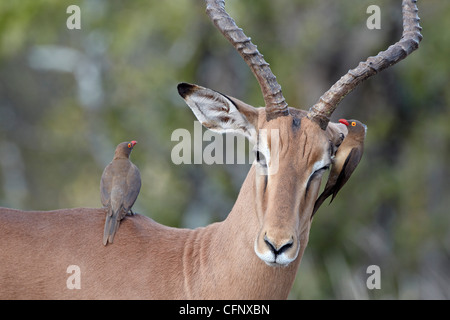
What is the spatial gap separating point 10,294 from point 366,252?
484 inches

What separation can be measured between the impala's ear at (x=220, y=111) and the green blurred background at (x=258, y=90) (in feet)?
35.4

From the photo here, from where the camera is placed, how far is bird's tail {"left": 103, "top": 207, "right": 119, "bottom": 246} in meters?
6.00

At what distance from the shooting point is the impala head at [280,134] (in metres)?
5.31

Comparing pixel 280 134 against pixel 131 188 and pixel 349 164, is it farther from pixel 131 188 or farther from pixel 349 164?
pixel 131 188

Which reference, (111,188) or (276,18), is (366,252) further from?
(111,188)

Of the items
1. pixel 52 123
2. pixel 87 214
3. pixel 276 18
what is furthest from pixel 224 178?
pixel 87 214

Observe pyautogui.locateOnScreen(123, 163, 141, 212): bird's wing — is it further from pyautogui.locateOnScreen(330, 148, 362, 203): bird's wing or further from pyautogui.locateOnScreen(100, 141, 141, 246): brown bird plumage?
pyautogui.locateOnScreen(330, 148, 362, 203): bird's wing

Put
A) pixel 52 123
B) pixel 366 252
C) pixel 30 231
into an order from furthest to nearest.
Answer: pixel 52 123 → pixel 366 252 → pixel 30 231

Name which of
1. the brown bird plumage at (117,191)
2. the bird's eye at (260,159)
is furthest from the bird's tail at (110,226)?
the bird's eye at (260,159)

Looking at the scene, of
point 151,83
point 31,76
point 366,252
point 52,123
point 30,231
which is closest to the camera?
point 30,231

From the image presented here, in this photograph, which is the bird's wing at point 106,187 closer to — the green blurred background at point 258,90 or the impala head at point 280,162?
the impala head at point 280,162

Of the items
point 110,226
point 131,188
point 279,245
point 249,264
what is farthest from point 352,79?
point 110,226

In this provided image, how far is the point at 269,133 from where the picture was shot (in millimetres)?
5793

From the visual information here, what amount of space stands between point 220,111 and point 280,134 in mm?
691
